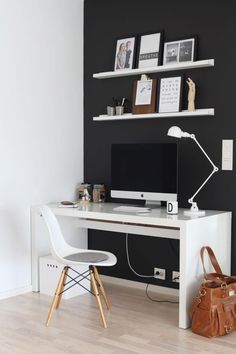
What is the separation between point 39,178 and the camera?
174 inches

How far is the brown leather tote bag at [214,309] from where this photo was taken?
3.25 metres

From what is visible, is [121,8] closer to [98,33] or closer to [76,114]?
[98,33]

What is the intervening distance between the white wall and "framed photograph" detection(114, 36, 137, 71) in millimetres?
457

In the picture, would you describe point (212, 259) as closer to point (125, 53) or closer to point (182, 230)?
point (182, 230)

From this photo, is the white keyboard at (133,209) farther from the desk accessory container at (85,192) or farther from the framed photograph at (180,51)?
the framed photograph at (180,51)

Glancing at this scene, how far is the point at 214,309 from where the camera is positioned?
10.7 ft

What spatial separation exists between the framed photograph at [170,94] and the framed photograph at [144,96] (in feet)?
0.23

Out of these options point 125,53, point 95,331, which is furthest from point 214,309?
point 125,53

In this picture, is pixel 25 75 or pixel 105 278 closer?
pixel 25 75

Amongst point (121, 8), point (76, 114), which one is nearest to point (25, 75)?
point (76, 114)

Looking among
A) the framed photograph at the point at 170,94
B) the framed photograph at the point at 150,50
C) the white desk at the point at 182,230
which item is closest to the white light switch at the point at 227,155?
the white desk at the point at 182,230

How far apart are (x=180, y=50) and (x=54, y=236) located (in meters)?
1.77

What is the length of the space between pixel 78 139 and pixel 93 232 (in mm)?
885

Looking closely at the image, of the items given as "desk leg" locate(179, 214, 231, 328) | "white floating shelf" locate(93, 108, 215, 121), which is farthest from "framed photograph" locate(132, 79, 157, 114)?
"desk leg" locate(179, 214, 231, 328)
